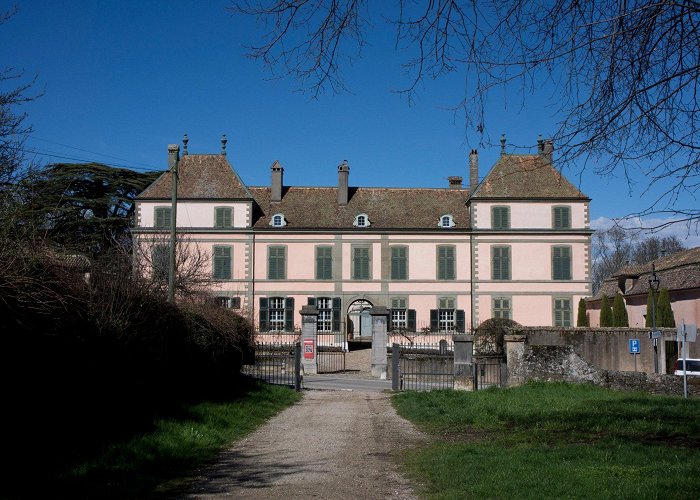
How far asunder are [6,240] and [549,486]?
6026mm

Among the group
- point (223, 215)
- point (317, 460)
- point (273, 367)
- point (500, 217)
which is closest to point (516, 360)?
point (273, 367)

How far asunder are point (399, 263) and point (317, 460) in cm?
3460

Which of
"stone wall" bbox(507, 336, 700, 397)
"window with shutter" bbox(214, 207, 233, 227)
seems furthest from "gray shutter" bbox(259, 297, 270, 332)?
"stone wall" bbox(507, 336, 700, 397)

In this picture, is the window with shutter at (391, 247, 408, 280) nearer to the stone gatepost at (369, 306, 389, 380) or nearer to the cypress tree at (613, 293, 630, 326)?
the cypress tree at (613, 293, 630, 326)

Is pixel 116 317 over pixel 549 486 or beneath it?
over

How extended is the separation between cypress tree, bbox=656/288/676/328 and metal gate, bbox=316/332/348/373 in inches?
606

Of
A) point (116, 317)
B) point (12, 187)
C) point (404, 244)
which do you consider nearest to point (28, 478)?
point (116, 317)

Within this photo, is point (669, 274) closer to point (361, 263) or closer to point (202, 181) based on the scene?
point (361, 263)

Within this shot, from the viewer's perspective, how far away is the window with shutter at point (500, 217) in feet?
143

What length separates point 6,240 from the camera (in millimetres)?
7746

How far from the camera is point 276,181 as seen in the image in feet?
151

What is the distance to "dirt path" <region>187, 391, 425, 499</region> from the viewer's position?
24.5 ft

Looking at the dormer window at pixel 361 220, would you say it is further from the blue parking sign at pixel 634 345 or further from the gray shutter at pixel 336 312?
the blue parking sign at pixel 634 345

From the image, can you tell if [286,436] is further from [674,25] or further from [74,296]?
[674,25]
